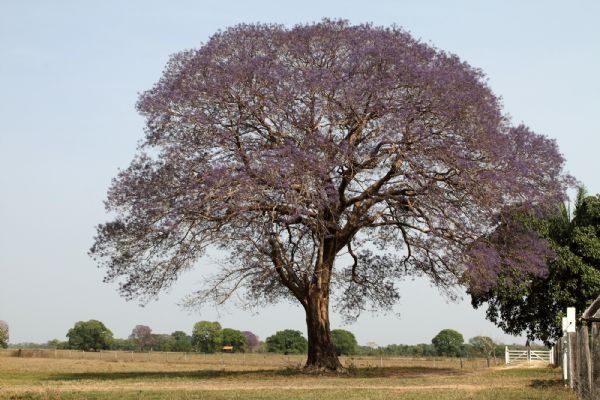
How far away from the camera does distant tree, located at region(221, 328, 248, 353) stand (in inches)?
3949

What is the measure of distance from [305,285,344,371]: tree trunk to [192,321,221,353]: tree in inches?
2792

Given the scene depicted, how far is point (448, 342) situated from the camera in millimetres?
108500

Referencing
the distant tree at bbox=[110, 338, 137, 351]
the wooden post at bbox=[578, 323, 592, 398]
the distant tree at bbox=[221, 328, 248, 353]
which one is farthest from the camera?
the distant tree at bbox=[110, 338, 137, 351]

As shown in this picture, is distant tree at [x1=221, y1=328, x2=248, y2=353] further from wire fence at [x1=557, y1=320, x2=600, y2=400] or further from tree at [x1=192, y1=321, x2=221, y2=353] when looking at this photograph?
wire fence at [x1=557, y1=320, x2=600, y2=400]

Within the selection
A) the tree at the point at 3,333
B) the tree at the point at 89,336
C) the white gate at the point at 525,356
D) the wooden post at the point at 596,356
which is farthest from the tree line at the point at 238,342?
the wooden post at the point at 596,356

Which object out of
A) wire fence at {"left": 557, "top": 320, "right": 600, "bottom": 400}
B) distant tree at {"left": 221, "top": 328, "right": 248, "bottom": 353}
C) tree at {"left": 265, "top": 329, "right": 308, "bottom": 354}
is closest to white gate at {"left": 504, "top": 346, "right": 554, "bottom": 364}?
wire fence at {"left": 557, "top": 320, "right": 600, "bottom": 400}

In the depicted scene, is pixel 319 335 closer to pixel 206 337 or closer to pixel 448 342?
pixel 206 337

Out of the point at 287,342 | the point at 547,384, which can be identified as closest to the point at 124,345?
the point at 287,342

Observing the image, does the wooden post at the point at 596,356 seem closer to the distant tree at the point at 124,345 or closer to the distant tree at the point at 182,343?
the distant tree at the point at 182,343

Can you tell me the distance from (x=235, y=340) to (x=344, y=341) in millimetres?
13377

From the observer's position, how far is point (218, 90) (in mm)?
27859

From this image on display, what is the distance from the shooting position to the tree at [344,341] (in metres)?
101

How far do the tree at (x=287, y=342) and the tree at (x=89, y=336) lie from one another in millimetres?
24268

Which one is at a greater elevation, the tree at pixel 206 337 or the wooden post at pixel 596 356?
the tree at pixel 206 337
